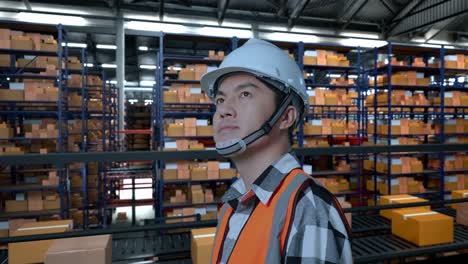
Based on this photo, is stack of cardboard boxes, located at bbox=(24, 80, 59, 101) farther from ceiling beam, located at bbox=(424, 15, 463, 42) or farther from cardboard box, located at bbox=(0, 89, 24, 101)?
ceiling beam, located at bbox=(424, 15, 463, 42)

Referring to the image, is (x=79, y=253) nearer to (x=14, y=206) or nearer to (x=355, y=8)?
(x=14, y=206)

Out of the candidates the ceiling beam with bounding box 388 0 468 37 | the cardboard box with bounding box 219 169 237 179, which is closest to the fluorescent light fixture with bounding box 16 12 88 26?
the cardboard box with bounding box 219 169 237 179

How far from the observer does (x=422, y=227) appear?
2102 millimetres

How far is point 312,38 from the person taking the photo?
14.9 metres

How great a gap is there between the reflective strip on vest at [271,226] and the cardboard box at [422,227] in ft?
5.54

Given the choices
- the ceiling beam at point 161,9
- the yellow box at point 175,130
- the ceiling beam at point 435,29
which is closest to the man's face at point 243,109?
the yellow box at point 175,130

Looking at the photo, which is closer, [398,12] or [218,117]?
[218,117]

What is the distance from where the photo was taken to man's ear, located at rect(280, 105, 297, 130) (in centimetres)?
95

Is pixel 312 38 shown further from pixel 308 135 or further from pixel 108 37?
pixel 108 37

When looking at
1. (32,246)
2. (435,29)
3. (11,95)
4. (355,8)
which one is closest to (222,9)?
(355,8)

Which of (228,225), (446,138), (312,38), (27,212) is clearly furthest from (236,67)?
(312,38)

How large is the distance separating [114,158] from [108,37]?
576 inches

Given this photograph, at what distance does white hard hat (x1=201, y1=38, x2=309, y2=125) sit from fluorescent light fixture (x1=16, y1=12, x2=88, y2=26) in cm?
1312

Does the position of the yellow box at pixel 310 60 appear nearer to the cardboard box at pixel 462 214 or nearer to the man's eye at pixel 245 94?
the cardboard box at pixel 462 214
